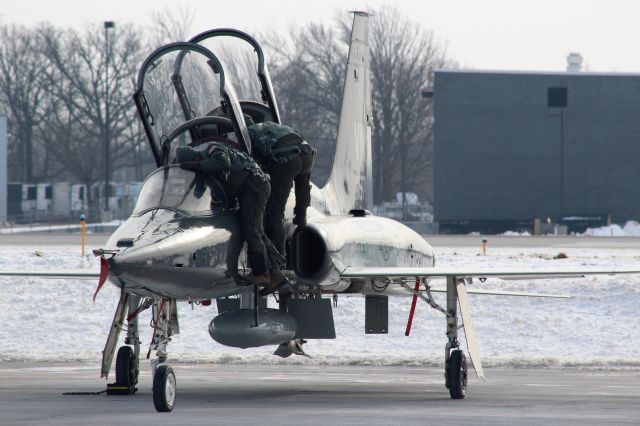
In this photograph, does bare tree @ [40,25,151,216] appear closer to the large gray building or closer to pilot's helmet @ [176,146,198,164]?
the large gray building

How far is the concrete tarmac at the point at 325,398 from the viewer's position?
37.4ft

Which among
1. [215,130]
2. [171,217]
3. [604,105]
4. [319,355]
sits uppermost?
[604,105]

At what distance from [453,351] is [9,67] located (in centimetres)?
7437

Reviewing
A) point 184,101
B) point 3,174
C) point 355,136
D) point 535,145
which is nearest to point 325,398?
point 184,101

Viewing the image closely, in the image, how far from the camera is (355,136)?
695 inches

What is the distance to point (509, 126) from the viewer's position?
61.7 meters

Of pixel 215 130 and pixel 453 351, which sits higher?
pixel 215 130

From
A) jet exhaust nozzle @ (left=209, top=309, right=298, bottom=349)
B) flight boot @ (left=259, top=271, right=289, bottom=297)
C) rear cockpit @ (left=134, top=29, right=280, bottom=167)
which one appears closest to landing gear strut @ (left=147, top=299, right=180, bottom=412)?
jet exhaust nozzle @ (left=209, top=309, right=298, bottom=349)

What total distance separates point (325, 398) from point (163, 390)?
2580 millimetres

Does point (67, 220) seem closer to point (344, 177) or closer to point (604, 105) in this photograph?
point (604, 105)

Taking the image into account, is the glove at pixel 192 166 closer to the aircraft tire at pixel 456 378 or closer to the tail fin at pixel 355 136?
the aircraft tire at pixel 456 378

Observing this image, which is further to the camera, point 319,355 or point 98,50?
point 98,50

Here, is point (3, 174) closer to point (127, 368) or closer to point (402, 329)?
point (402, 329)

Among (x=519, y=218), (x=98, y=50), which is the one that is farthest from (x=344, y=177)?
(x=98, y=50)
